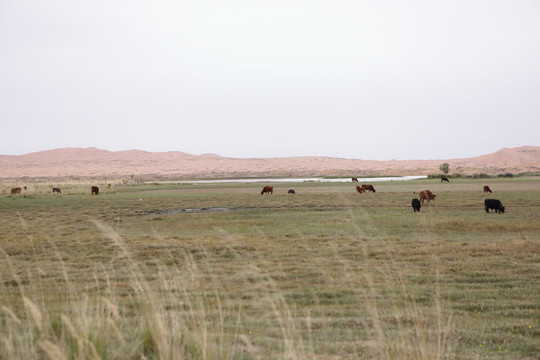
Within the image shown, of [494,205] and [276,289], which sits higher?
[276,289]

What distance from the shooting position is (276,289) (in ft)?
19.7

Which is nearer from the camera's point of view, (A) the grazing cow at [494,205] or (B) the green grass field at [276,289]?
(B) the green grass field at [276,289]

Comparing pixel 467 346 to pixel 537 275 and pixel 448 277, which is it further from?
pixel 537 275

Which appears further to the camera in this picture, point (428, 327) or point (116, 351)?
point (428, 327)

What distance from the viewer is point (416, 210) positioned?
80.8 ft

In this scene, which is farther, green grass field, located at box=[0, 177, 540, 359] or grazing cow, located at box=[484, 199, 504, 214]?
grazing cow, located at box=[484, 199, 504, 214]

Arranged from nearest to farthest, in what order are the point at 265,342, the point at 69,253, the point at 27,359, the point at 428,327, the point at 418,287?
1. the point at 27,359
2. the point at 265,342
3. the point at 428,327
4. the point at 418,287
5. the point at 69,253

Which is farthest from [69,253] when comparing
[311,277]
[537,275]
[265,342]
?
[537,275]

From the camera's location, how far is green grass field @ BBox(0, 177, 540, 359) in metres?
4.28

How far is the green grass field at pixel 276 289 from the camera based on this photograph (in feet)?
14.0

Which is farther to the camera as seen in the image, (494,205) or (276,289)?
(494,205)

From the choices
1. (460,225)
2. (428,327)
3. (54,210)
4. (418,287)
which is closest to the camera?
(428,327)

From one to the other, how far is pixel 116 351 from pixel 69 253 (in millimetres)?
10657

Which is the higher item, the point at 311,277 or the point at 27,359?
the point at 27,359
